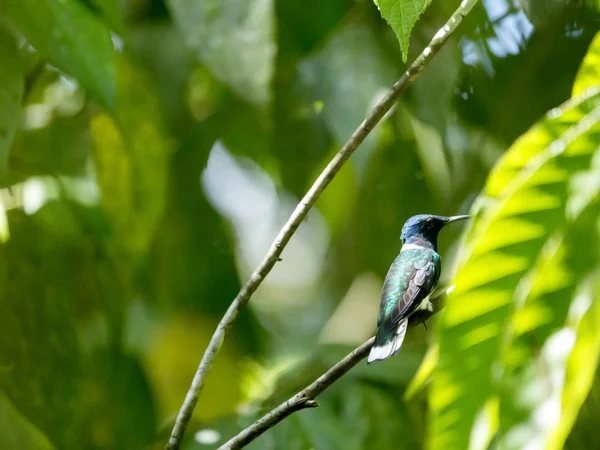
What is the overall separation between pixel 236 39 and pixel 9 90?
0.23 metres

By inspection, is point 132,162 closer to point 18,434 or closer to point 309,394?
point 18,434

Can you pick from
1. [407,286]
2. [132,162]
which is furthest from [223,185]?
[407,286]

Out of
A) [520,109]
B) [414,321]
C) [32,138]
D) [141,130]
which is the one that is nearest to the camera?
[414,321]

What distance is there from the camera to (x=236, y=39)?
799 mm

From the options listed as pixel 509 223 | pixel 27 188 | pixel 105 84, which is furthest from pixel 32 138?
pixel 509 223

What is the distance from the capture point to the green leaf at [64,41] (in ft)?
2.51

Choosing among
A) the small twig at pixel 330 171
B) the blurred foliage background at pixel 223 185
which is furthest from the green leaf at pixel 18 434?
the small twig at pixel 330 171

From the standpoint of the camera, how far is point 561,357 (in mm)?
226

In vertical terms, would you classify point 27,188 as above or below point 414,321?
above

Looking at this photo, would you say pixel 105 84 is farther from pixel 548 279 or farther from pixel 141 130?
pixel 548 279

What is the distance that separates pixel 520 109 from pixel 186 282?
0.59m

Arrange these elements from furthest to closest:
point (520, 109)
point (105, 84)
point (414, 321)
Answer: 1. point (520, 109)
2. point (105, 84)
3. point (414, 321)

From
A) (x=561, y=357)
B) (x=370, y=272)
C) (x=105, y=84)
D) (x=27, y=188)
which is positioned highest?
(x=27, y=188)

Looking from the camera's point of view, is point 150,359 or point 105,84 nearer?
point 105,84
